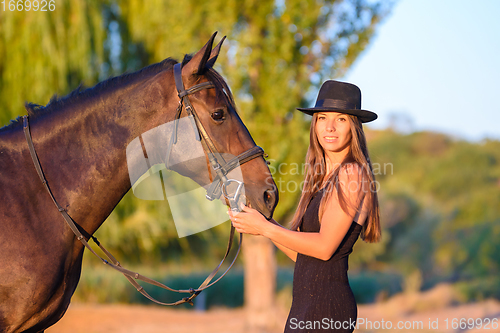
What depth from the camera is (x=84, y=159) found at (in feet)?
6.56

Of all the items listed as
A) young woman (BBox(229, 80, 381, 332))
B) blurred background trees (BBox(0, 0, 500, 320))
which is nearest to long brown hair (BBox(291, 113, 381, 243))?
young woman (BBox(229, 80, 381, 332))

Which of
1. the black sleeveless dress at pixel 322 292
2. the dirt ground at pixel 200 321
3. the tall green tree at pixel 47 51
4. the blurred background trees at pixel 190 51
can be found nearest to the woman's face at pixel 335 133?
the black sleeveless dress at pixel 322 292

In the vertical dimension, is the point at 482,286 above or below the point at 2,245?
below

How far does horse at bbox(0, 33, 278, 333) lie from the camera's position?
1884 mm

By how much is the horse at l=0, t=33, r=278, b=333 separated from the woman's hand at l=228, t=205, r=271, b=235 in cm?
7

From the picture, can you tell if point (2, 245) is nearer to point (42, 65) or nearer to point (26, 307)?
point (26, 307)

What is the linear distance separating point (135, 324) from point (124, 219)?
2.25 m

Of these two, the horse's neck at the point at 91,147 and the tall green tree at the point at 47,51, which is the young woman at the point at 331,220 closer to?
the horse's neck at the point at 91,147

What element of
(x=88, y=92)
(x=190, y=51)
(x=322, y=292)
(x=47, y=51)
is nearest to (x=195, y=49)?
(x=190, y=51)

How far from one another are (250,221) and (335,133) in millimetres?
683

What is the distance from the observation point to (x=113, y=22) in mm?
8547

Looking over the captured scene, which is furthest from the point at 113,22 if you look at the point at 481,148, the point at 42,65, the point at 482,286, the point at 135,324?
the point at 481,148

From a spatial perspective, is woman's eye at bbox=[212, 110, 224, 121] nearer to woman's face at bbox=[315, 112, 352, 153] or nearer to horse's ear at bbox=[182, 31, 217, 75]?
horse's ear at bbox=[182, 31, 217, 75]

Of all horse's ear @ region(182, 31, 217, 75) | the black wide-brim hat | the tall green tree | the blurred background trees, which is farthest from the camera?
the tall green tree
